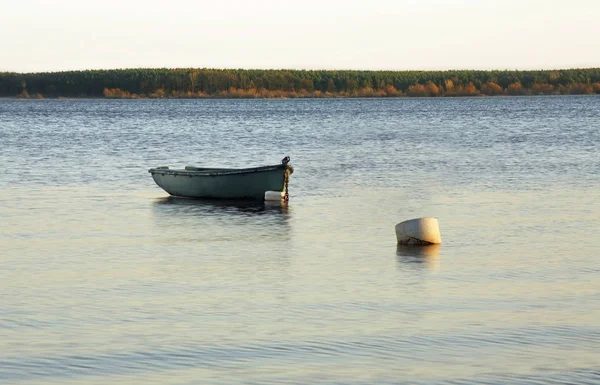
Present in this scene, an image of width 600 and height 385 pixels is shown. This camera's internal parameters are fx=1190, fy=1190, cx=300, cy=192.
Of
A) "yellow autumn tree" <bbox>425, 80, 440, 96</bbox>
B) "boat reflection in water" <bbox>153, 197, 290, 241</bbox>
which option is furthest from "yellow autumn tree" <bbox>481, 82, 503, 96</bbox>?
"boat reflection in water" <bbox>153, 197, 290, 241</bbox>

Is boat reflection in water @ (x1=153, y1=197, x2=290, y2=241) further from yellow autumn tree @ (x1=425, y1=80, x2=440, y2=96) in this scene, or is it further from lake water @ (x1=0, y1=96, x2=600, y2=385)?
yellow autumn tree @ (x1=425, y1=80, x2=440, y2=96)

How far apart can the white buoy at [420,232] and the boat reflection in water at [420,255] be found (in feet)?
0.46

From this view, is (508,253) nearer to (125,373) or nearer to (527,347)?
(527,347)

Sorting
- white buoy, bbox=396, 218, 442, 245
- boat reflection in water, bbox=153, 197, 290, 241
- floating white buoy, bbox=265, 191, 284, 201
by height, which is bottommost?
boat reflection in water, bbox=153, 197, 290, 241

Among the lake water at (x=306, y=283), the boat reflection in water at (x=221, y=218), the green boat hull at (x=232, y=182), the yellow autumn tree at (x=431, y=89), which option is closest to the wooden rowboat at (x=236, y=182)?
the green boat hull at (x=232, y=182)

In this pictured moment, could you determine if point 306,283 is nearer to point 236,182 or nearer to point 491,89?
point 236,182

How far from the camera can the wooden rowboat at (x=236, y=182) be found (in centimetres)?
3353

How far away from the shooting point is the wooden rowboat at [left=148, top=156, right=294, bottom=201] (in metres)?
33.5

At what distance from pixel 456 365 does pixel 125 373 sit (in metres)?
3.76

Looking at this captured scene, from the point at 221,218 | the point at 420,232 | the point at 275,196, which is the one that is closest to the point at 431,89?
the point at 275,196

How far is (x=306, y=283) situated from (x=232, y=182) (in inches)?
574

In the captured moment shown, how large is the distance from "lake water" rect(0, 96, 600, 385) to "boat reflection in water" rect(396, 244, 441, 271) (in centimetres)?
11

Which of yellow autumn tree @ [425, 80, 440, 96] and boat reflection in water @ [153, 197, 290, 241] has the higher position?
yellow autumn tree @ [425, 80, 440, 96]

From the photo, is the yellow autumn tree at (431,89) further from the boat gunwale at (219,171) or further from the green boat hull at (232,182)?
the green boat hull at (232,182)
